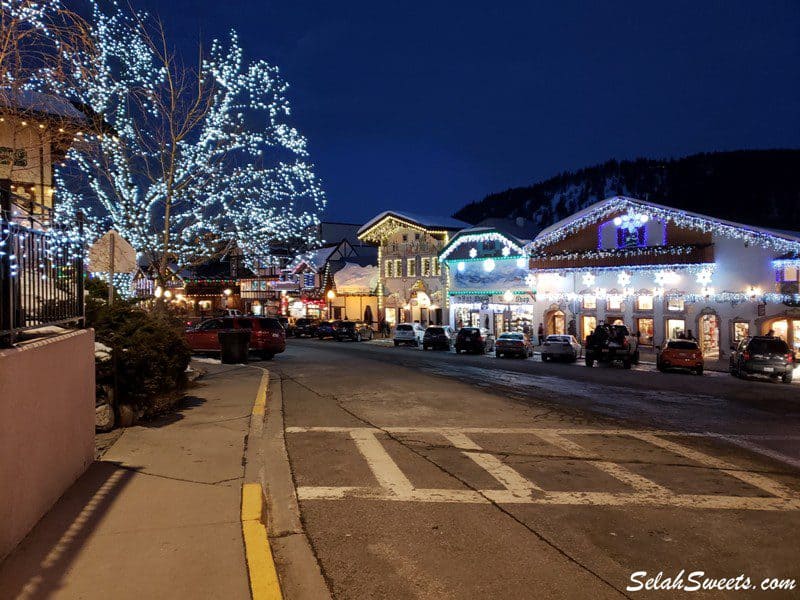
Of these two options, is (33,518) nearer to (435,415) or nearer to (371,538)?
(371,538)

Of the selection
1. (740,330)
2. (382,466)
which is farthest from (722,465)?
(740,330)

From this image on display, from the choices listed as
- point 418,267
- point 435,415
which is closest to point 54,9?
point 435,415

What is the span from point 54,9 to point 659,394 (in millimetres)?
16119

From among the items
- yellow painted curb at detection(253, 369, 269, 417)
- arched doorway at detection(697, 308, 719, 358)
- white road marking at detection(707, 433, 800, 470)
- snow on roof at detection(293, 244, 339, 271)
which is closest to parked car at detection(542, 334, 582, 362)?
arched doorway at detection(697, 308, 719, 358)

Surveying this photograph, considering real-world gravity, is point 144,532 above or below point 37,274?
below

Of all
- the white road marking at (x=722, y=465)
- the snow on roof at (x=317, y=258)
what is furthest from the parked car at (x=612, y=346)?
the snow on roof at (x=317, y=258)

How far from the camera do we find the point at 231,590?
15.5ft

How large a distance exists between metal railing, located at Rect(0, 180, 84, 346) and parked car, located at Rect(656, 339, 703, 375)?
2396 cm

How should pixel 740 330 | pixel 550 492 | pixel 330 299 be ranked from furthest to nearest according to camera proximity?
1. pixel 330 299
2. pixel 740 330
3. pixel 550 492

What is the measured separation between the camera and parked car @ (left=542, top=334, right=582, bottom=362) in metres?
31.8

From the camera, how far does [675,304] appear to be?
35562 millimetres

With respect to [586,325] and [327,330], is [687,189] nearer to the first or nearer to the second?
[586,325]

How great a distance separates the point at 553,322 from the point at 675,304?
805 cm

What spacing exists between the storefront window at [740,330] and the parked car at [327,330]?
26.5m
